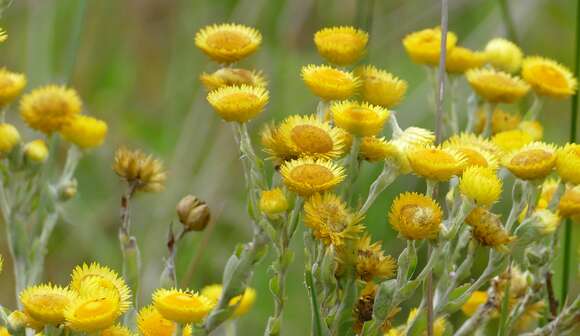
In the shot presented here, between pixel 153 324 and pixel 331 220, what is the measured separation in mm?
285

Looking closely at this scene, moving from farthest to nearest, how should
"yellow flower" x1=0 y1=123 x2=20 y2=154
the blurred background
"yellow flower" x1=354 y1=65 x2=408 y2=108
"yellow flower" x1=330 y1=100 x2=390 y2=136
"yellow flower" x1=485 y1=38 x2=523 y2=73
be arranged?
1. the blurred background
2. "yellow flower" x1=485 y1=38 x2=523 y2=73
3. "yellow flower" x1=0 y1=123 x2=20 y2=154
4. "yellow flower" x1=354 y1=65 x2=408 y2=108
5. "yellow flower" x1=330 y1=100 x2=390 y2=136

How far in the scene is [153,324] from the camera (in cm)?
146

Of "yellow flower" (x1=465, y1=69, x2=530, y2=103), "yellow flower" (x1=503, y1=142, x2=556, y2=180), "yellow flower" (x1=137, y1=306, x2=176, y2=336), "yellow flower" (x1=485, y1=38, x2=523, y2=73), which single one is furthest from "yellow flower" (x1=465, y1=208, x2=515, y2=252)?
"yellow flower" (x1=485, y1=38, x2=523, y2=73)

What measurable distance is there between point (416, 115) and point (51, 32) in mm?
1304

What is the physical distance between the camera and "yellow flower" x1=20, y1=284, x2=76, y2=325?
4.36 feet

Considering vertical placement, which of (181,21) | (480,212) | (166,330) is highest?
(181,21)

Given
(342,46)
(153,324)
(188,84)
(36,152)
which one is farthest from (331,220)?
(188,84)

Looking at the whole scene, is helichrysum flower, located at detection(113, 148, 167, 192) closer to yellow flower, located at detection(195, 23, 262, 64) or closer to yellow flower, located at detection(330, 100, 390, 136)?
yellow flower, located at detection(195, 23, 262, 64)

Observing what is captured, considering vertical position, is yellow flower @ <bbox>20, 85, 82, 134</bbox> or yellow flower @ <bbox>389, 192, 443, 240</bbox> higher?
yellow flower @ <bbox>20, 85, 82, 134</bbox>

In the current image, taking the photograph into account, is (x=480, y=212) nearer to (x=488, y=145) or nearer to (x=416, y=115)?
(x=488, y=145)

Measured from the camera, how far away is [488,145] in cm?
172

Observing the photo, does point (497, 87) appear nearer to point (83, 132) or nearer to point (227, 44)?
point (227, 44)

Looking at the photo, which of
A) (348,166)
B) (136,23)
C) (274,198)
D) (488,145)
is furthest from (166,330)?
(136,23)

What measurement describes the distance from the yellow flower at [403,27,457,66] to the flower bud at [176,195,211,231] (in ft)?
2.04
